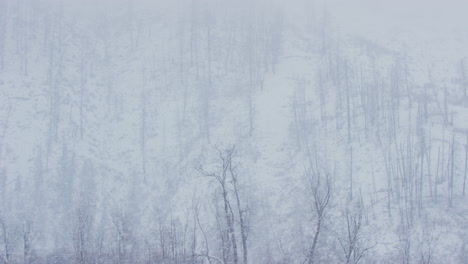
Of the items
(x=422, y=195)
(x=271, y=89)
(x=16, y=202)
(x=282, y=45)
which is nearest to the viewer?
(x=422, y=195)

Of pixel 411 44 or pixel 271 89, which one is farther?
pixel 411 44

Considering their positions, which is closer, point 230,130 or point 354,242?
point 354,242

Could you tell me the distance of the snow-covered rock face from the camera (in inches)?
1649

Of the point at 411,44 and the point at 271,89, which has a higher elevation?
the point at 411,44

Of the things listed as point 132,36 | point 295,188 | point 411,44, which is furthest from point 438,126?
point 132,36

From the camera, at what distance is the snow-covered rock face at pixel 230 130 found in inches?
1649

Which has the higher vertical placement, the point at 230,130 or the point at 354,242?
the point at 230,130

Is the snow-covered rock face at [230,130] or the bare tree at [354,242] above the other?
the snow-covered rock face at [230,130]

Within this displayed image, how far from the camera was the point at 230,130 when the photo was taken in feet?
197

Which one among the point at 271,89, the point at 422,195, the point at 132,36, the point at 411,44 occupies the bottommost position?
the point at 422,195

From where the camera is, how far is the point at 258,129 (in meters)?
58.4

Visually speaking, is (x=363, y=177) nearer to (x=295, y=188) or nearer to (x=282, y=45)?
(x=295, y=188)

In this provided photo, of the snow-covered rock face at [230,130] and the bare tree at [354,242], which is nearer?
the bare tree at [354,242]

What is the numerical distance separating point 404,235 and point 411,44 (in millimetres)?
45957
